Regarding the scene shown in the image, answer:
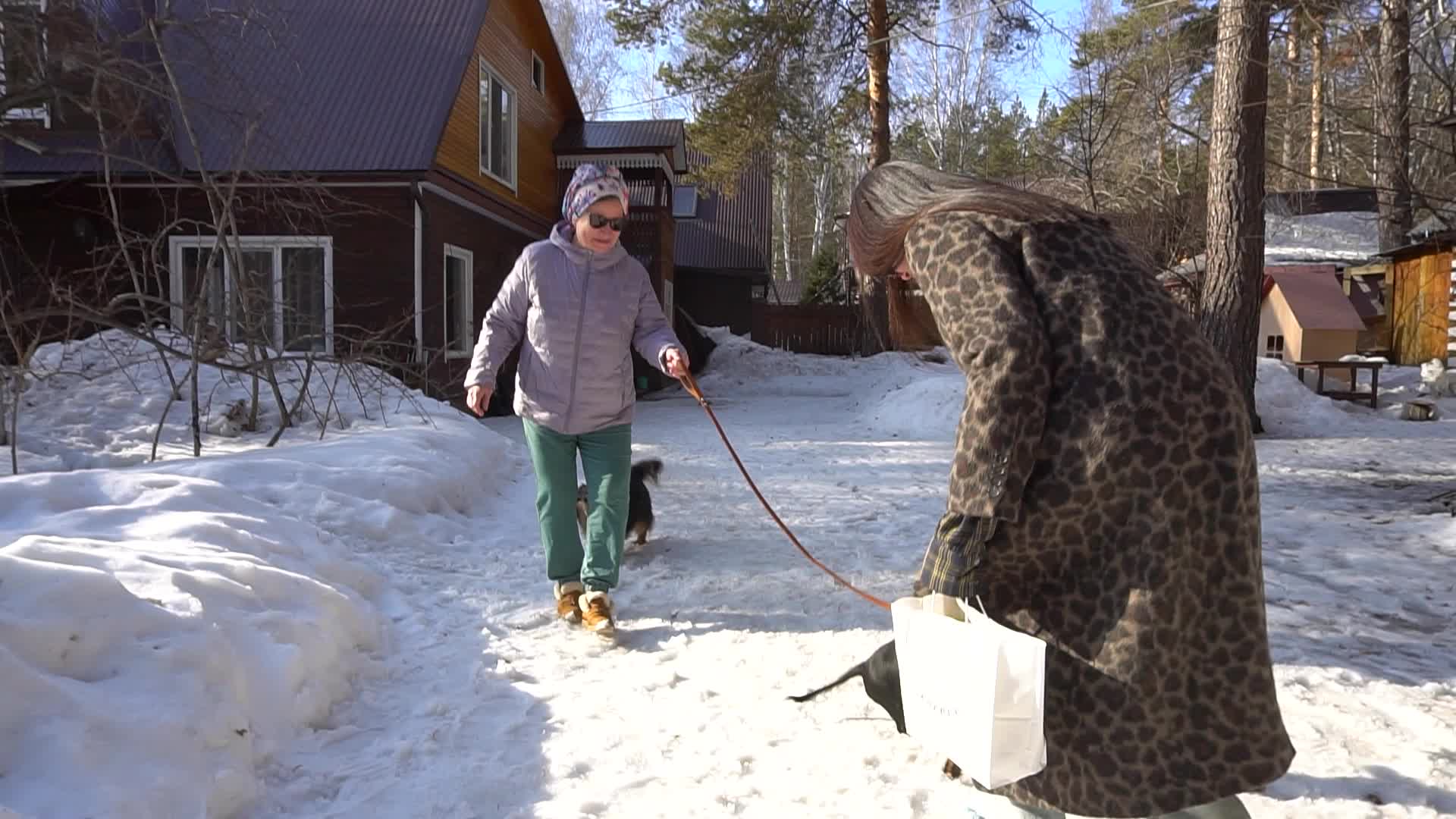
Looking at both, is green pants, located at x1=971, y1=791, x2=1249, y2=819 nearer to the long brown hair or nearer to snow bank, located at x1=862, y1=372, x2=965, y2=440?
the long brown hair

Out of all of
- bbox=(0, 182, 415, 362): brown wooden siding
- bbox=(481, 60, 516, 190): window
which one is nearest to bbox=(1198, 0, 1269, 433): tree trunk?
bbox=(0, 182, 415, 362): brown wooden siding

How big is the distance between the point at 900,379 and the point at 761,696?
14.8m

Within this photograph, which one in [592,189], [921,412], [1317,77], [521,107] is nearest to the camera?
[592,189]

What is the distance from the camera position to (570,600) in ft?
13.9

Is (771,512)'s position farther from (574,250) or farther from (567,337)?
(574,250)

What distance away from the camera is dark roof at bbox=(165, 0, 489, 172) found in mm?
12133

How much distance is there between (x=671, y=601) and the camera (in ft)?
15.1

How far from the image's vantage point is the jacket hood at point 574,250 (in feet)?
13.4

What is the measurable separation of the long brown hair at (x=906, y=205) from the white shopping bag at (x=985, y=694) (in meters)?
0.82

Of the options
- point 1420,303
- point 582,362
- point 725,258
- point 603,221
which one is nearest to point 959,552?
point 582,362

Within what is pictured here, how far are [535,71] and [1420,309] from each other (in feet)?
59.4

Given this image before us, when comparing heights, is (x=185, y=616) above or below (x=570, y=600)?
above

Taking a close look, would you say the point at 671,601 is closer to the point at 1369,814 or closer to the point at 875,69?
the point at 1369,814

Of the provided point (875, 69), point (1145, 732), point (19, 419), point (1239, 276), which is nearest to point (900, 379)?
point (875, 69)
